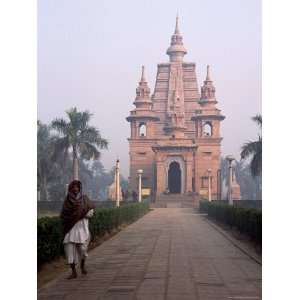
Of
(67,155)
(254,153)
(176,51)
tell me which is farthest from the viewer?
(176,51)

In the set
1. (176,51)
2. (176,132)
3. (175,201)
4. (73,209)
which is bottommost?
(175,201)

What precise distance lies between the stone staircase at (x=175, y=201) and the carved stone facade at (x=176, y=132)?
6.32 ft

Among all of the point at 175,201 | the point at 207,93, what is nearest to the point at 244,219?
the point at 175,201

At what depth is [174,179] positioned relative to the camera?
1943 inches

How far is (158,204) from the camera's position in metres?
41.9

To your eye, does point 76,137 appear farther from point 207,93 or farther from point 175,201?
point 207,93

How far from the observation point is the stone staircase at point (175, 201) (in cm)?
4134

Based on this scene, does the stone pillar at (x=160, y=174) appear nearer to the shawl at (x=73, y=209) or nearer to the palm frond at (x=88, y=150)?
the palm frond at (x=88, y=150)

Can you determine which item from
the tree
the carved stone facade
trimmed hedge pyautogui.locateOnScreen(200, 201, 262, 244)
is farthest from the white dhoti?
the carved stone facade

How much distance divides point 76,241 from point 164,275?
1194mm

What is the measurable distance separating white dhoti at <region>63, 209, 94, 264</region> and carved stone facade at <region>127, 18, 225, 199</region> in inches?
1498

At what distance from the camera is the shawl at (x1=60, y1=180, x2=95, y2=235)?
788cm
